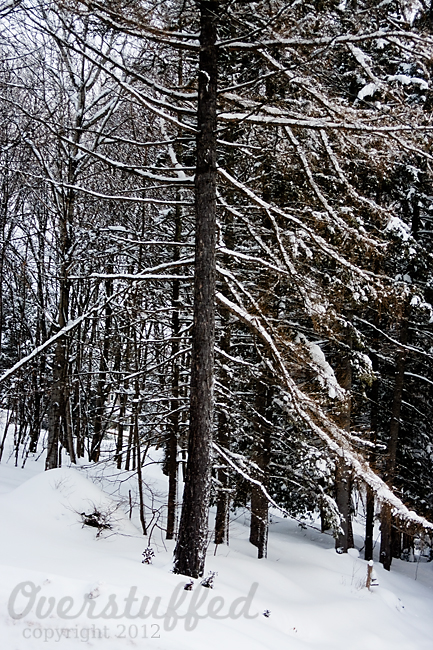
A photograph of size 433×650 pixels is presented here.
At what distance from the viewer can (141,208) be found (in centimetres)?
1051

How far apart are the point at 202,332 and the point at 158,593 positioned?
286 cm

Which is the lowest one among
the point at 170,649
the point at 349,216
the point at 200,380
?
the point at 170,649

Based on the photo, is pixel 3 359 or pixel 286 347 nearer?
pixel 286 347

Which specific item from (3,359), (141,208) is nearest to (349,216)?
(141,208)

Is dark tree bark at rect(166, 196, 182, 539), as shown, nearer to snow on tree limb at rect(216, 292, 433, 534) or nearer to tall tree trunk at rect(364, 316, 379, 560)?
snow on tree limb at rect(216, 292, 433, 534)

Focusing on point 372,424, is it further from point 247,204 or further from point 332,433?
point 332,433

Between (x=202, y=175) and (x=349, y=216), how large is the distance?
2964 millimetres

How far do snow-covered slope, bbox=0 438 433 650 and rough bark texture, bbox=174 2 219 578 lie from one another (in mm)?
554

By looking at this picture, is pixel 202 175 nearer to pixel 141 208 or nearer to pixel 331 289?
pixel 331 289

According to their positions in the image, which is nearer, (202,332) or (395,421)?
(202,332)

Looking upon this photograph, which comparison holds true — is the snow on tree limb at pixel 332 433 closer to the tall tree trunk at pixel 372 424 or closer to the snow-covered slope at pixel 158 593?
the snow-covered slope at pixel 158 593

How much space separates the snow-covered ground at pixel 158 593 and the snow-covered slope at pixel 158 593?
13 mm

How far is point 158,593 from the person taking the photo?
14.4 ft

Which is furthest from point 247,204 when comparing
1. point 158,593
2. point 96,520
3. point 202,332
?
point 158,593
